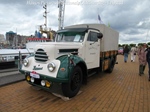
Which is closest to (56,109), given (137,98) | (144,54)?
(137,98)

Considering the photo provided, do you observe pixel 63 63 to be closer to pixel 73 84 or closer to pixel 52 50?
pixel 52 50

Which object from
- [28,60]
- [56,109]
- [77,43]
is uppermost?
[77,43]

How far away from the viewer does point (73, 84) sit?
166 inches

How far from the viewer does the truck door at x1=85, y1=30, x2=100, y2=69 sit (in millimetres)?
5193

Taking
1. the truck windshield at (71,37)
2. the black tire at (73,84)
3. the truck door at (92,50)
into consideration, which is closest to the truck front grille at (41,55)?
the black tire at (73,84)

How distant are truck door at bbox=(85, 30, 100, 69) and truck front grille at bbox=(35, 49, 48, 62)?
1.68 m

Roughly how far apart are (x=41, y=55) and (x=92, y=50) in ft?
7.17

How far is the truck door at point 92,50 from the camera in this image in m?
5.19

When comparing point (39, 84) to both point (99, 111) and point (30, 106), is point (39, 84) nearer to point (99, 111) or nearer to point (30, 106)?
point (30, 106)

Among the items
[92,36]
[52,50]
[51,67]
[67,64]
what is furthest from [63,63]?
[92,36]

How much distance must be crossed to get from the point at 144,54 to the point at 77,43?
4.77 meters

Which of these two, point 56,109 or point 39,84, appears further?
point 39,84

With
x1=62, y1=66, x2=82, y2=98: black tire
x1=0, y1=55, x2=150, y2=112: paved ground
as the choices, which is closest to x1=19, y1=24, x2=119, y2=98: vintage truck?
x1=62, y1=66, x2=82, y2=98: black tire

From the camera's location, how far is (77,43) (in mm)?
4855
